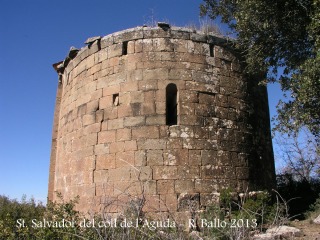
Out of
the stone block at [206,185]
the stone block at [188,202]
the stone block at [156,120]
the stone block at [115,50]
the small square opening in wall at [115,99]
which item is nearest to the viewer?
the stone block at [188,202]

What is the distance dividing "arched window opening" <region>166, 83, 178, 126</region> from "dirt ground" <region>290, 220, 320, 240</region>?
3.30m

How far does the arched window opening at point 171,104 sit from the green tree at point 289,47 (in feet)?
6.23

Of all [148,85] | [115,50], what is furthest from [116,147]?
[115,50]

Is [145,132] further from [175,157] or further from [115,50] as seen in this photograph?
[115,50]

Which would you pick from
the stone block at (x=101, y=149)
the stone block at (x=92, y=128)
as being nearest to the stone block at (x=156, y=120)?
the stone block at (x=101, y=149)

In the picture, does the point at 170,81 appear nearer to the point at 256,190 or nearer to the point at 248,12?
the point at 248,12

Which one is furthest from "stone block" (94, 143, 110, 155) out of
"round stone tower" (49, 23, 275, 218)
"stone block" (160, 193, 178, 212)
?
"stone block" (160, 193, 178, 212)

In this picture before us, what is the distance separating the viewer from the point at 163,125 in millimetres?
7246

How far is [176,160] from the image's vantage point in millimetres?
7047

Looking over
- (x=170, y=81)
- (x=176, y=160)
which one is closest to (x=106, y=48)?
(x=170, y=81)

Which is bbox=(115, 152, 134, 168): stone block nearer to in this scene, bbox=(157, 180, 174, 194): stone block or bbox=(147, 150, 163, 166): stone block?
bbox=(147, 150, 163, 166): stone block

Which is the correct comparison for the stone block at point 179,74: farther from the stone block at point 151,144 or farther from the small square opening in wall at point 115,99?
the stone block at point 151,144

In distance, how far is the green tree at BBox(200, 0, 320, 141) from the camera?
6.42m

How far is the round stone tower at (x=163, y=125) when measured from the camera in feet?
23.0
